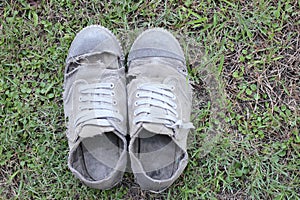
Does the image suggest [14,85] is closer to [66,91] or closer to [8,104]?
[8,104]

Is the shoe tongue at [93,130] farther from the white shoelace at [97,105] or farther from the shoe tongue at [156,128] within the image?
the shoe tongue at [156,128]

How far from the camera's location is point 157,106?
1.97m

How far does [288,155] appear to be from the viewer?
6.91 ft

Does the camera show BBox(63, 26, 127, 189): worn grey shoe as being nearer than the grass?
Yes

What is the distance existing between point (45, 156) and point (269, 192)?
3.41 feet

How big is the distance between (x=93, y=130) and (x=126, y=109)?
0.19 metres

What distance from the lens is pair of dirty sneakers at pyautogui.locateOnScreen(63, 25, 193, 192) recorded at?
195cm

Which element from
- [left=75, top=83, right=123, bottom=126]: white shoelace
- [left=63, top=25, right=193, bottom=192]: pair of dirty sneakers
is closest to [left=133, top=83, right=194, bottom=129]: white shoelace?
[left=63, top=25, right=193, bottom=192]: pair of dirty sneakers

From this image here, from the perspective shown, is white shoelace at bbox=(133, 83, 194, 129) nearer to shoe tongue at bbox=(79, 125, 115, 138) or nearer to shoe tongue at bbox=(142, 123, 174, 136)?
shoe tongue at bbox=(142, 123, 174, 136)

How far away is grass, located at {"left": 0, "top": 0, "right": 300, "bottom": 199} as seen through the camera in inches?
82.9

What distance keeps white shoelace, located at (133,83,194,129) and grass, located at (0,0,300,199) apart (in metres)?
0.20

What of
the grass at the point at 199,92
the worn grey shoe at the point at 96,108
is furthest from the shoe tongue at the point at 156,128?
the grass at the point at 199,92

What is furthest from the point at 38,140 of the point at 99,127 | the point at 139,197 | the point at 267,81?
the point at 267,81

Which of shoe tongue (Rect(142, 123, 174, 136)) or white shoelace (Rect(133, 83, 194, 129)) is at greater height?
white shoelace (Rect(133, 83, 194, 129))
